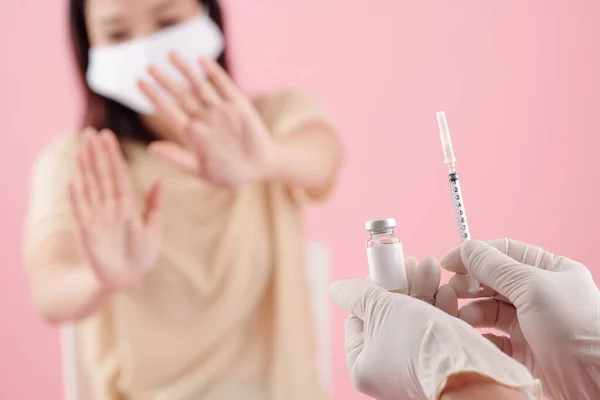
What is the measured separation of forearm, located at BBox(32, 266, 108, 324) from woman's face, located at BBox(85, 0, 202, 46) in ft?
1.18

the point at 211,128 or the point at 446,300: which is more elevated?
the point at 211,128

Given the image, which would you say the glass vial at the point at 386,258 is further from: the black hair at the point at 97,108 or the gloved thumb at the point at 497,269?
the black hair at the point at 97,108

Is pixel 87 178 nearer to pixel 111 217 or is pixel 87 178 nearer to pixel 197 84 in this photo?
pixel 111 217

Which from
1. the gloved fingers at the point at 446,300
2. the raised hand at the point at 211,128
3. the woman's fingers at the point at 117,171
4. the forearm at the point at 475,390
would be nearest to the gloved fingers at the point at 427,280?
the gloved fingers at the point at 446,300

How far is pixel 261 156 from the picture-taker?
3.27ft

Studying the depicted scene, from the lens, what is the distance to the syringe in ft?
2.52

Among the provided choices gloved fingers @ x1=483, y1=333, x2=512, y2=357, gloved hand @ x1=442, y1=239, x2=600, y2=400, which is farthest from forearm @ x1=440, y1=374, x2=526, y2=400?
gloved fingers @ x1=483, y1=333, x2=512, y2=357

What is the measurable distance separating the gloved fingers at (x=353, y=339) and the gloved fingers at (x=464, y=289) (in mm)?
137

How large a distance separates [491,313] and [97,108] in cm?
67

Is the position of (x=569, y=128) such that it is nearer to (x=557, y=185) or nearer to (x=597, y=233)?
(x=557, y=185)

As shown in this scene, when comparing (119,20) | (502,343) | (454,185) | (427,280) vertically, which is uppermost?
(119,20)

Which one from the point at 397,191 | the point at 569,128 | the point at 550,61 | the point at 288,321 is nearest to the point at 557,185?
the point at 569,128

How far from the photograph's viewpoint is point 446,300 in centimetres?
81

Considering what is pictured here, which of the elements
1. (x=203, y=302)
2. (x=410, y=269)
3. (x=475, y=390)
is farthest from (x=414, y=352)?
(x=203, y=302)
